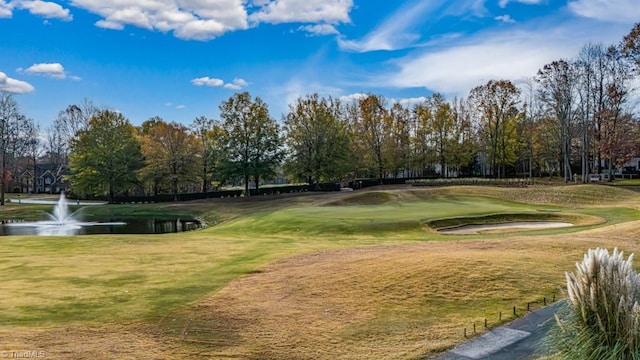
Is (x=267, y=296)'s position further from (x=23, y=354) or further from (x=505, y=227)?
(x=505, y=227)

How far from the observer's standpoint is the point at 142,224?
45.0 metres

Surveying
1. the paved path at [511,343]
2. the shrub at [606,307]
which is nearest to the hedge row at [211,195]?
the paved path at [511,343]

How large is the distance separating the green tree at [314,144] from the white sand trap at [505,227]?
32243 millimetres

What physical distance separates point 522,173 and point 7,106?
8601 cm

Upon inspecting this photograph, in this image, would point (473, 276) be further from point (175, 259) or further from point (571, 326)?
point (175, 259)

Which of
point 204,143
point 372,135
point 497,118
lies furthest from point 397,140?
point 204,143

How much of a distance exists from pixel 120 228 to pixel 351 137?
3571 centimetres

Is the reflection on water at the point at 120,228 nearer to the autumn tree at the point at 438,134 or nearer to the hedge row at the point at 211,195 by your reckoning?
the hedge row at the point at 211,195

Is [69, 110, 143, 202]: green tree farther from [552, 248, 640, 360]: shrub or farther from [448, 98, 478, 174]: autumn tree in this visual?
[552, 248, 640, 360]: shrub

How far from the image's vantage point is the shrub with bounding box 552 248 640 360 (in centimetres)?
503

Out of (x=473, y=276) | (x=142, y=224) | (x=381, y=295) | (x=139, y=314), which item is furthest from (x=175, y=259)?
(x=142, y=224)

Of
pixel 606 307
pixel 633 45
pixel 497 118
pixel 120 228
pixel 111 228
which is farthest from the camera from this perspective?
pixel 497 118

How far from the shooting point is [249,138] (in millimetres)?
60188

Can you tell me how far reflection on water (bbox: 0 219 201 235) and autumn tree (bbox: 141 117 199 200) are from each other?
1297cm
